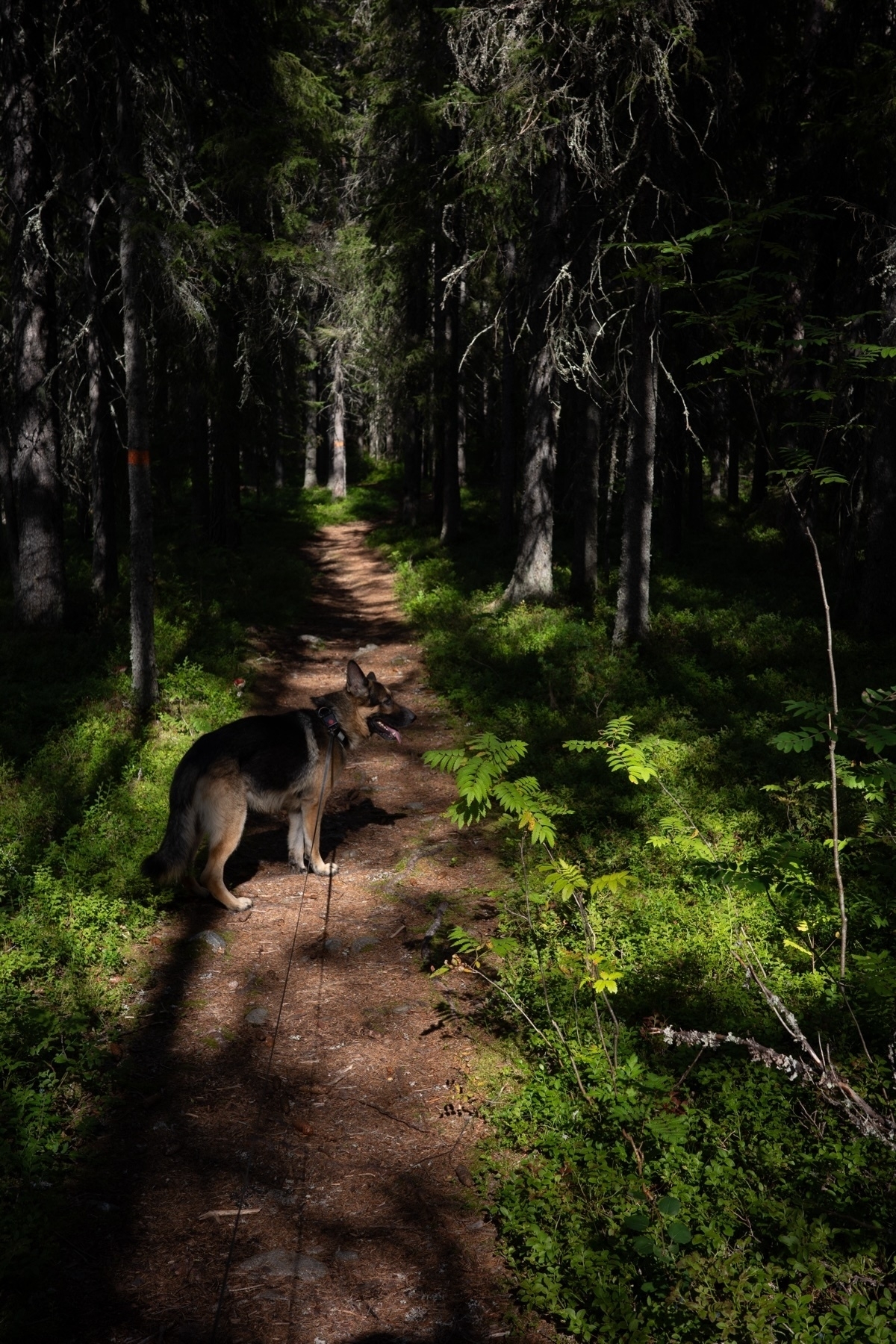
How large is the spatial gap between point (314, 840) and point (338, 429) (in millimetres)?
29761

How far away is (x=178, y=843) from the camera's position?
6.36 m

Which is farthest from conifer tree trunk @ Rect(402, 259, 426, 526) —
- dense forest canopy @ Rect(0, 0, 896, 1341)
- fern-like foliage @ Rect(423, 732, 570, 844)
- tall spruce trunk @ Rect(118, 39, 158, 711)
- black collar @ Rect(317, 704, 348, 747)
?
fern-like foliage @ Rect(423, 732, 570, 844)

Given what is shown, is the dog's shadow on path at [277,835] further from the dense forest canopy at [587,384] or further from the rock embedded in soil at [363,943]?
the dense forest canopy at [587,384]

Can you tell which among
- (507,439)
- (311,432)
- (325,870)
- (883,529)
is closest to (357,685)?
(325,870)

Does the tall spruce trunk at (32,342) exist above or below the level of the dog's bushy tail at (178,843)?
above

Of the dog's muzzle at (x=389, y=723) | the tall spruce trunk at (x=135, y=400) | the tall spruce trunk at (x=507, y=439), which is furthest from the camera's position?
the tall spruce trunk at (x=507, y=439)

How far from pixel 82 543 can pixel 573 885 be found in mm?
20397

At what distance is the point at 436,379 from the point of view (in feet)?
69.7

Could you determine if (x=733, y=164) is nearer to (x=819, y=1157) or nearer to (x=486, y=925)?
(x=486, y=925)

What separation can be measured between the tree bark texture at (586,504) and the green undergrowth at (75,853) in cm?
578

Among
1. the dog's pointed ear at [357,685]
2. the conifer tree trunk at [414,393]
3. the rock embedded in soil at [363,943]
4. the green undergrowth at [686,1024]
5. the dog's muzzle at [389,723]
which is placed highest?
the conifer tree trunk at [414,393]

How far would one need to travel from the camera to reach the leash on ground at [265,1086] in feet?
11.3

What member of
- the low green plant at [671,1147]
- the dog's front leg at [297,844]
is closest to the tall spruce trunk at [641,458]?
the dog's front leg at [297,844]

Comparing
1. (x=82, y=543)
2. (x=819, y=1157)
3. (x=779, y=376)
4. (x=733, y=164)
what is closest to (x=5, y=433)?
(x=82, y=543)
